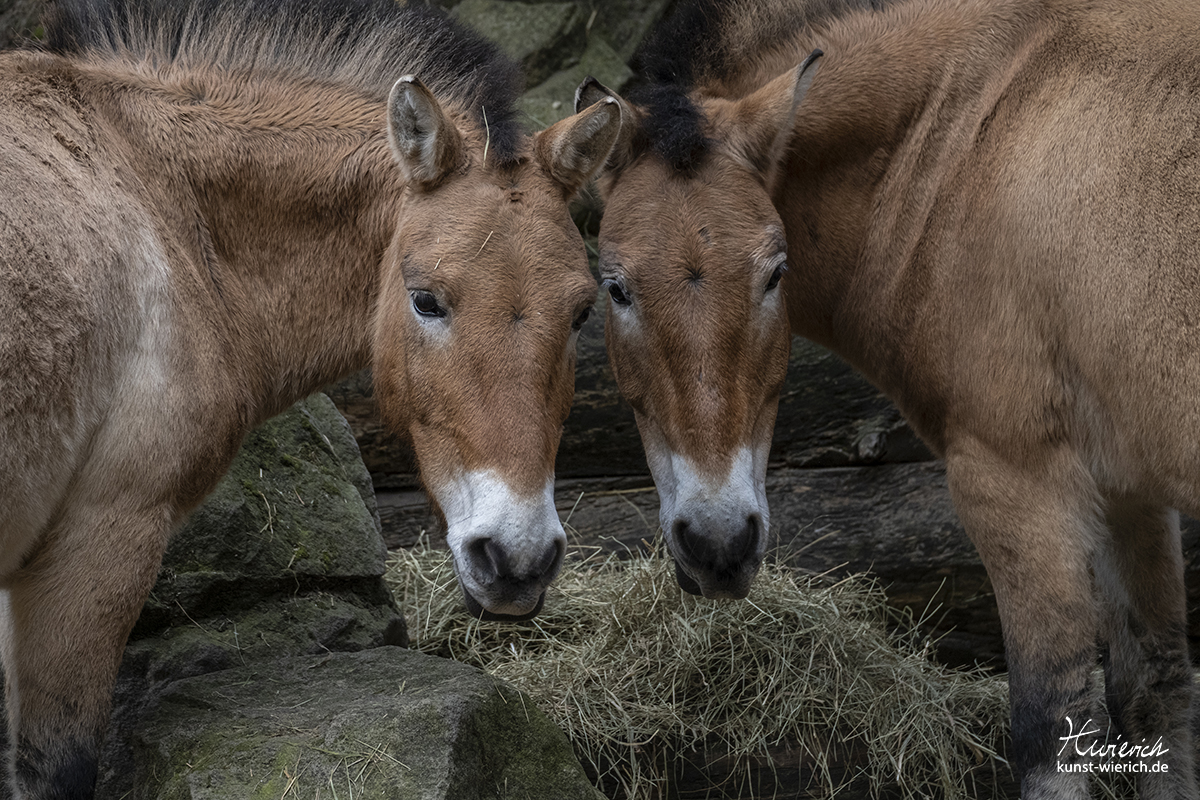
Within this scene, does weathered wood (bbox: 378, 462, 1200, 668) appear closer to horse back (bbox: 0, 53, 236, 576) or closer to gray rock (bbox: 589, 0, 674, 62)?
horse back (bbox: 0, 53, 236, 576)

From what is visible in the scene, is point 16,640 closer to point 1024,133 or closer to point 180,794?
point 180,794

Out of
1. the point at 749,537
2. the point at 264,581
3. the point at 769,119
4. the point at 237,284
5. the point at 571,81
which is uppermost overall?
the point at 769,119

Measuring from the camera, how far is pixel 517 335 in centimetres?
290

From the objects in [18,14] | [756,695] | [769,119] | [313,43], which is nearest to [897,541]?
[756,695]

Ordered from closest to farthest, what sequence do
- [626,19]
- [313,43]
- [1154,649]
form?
1. [313,43]
2. [1154,649]
3. [626,19]

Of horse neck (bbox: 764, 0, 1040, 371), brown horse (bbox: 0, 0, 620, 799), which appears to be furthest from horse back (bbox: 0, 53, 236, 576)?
horse neck (bbox: 764, 0, 1040, 371)

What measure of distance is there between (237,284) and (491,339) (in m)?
0.94

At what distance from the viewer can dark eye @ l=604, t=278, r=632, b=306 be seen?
11.6 ft

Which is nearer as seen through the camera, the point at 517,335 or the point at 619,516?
the point at 517,335

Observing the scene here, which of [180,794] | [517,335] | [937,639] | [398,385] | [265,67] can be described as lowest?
[937,639]

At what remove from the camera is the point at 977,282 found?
3.40 metres

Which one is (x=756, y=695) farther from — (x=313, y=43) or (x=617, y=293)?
(x=313, y=43)

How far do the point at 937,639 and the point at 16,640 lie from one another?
399 cm

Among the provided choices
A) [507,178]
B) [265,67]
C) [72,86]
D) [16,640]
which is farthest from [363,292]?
[16,640]
